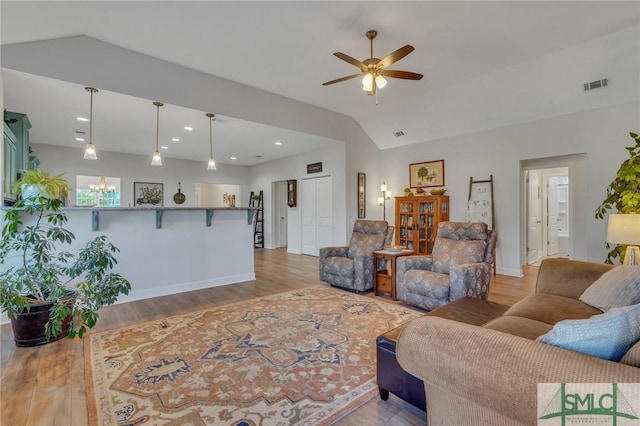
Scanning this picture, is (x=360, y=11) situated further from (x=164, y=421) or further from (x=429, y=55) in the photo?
(x=164, y=421)

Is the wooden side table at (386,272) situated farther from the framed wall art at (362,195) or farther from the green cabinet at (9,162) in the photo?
the green cabinet at (9,162)

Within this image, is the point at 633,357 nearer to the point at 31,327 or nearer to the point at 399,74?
the point at 399,74

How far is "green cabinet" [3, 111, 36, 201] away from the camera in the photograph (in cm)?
350

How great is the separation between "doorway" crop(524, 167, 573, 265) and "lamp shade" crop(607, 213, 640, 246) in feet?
10.7

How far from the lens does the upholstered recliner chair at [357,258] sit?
13.3 ft

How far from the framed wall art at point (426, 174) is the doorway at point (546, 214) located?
1.54 m

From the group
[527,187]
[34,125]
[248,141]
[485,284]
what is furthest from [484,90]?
[34,125]

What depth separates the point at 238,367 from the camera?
2156 millimetres

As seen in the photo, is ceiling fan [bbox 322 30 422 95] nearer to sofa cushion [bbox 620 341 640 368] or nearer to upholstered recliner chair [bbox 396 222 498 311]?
upholstered recliner chair [bbox 396 222 498 311]

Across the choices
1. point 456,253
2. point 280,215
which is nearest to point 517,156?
point 456,253

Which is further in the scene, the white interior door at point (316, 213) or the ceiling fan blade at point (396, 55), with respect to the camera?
the white interior door at point (316, 213)

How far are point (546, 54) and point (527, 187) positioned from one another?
283cm

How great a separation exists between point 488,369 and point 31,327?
344cm

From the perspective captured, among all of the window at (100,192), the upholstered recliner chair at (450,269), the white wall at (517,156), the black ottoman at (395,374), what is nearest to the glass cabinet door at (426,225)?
the white wall at (517,156)
